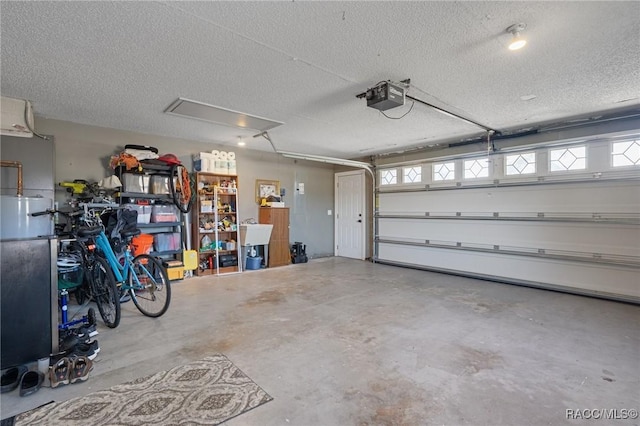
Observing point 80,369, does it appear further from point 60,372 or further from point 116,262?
point 116,262

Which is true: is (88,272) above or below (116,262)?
below

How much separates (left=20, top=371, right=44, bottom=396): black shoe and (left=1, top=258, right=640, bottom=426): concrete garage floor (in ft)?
0.16

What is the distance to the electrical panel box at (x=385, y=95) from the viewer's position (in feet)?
9.68

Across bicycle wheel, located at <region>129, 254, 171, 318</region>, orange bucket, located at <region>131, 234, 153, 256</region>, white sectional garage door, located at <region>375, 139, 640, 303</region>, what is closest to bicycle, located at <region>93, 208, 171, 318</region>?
bicycle wheel, located at <region>129, 254, 171, 318</region>

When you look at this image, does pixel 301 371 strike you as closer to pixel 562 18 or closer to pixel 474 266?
pixel 562 18

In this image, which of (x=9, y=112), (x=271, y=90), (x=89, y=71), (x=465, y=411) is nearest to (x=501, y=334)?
(x=465, y=411)

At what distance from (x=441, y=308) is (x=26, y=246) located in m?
4.17

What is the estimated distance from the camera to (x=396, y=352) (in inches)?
102

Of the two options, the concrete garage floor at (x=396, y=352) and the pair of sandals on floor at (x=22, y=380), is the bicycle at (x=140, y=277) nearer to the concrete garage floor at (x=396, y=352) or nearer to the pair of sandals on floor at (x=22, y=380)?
the concrete garage floor at (x=396, y=352)

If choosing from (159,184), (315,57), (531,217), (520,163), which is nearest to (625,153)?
(520,163)

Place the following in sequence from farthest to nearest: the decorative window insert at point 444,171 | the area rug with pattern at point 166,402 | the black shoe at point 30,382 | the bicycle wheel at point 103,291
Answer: the decorative window insert at point 444,171 < the bicycle wheel at point 103,291 < the black shoe at point 30,382 < the area rug with pattern at point 166,402

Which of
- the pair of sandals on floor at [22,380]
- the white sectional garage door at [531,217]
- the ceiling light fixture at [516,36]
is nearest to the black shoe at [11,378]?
the pair of sandals on floor at [22,380]

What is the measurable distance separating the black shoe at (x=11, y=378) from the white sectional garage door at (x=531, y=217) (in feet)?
19.7

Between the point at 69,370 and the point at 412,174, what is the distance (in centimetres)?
620
